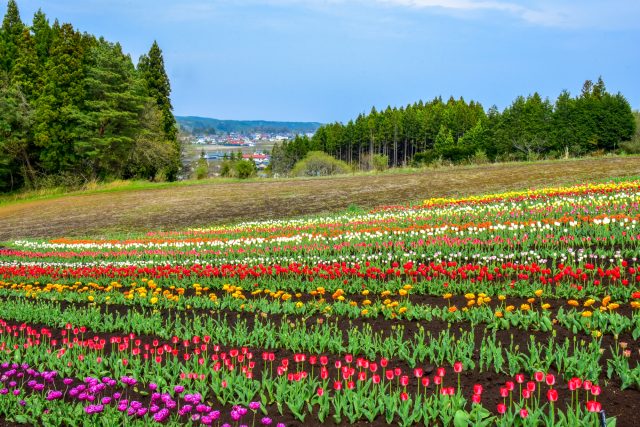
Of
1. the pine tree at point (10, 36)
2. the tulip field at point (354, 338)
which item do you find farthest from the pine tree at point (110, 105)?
the tulip field at point (354, 338)

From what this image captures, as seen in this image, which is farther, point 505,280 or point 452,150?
point 452,150

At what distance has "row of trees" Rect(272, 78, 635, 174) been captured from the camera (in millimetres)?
65312

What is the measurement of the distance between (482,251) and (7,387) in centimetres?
782

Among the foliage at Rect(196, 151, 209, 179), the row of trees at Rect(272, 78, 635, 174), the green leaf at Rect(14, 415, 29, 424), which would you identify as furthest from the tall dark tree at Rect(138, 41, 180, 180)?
the green leaf at Rect(14, 415, 29, 424)

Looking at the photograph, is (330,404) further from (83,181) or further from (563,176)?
(83,181)

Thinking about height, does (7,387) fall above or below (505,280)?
below

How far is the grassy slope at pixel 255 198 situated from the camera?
25.8 meters

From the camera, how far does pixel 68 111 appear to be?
41875 mm

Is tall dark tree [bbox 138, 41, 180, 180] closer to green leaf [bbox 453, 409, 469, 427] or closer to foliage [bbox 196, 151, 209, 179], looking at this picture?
foliage [bbox 196, 151, 209, 179]

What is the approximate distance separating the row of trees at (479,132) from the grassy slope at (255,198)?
13.6 metres

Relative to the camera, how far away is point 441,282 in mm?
8102

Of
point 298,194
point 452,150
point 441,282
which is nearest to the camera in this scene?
point 441,282

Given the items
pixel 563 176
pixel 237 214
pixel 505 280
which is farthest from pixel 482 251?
pixel 563 176

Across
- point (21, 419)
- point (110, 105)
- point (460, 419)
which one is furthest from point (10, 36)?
point (460, 419)
